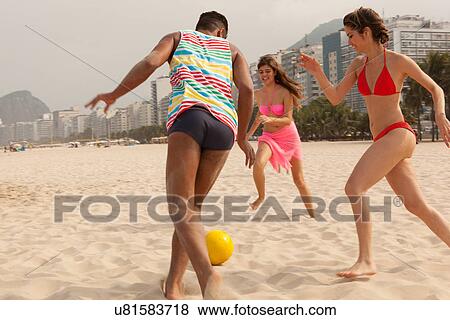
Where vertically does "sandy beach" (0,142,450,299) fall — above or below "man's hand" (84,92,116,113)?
below

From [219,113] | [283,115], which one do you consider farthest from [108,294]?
[283,115]

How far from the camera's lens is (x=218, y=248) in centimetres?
381

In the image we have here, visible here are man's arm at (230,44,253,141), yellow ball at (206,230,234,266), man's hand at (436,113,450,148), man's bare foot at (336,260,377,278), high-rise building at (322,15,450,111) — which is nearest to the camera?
man's arm at (230,44,253,141)

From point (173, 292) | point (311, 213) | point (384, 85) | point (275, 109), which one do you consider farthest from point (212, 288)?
point (275, 109)

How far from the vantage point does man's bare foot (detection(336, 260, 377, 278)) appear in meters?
3.22

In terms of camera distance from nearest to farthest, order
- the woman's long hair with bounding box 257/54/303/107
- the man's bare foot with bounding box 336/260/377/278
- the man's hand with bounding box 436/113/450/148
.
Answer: the man's hand with bounding box 436/113/450/148 < the man's bare foot with bounding box 336/260/377/278 < the woman's long hair with bounding box 257/54/303/107

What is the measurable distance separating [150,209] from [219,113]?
15.8ft

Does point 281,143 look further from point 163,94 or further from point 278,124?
point 163,94

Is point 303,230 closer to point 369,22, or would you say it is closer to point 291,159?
point 291,159

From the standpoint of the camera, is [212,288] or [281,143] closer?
[212,288]

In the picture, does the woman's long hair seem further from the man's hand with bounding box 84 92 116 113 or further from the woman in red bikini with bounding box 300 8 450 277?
the man's hand with bounding box 84 92 116 113

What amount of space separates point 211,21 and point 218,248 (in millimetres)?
1873

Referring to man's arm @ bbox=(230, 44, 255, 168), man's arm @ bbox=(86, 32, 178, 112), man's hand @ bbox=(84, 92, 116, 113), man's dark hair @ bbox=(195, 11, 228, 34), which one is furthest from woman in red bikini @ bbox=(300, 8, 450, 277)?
man's hand @ bbox=(84, 92, 116, 113)

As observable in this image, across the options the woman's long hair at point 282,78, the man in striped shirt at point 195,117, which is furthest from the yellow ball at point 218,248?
the woman's long hair at point 282,78
